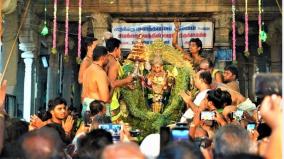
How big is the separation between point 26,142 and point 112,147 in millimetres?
778

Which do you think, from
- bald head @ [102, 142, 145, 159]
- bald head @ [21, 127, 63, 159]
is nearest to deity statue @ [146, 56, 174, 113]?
bald head @ [21, 127, 63, 159]

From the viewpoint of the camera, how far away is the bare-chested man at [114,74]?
7.30 meters

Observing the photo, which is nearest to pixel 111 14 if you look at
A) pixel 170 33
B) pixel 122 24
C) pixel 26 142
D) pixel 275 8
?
pixel 122 24

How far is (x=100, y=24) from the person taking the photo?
1306 centimetres

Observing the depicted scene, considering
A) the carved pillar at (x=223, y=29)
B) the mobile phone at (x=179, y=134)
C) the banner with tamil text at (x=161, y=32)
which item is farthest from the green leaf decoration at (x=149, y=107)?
the banner with tamil text at (x=161, y=32)

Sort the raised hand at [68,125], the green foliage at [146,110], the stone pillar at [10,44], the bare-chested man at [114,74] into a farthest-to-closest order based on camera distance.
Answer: the stone pillar at [10,44], the green foliage at [146,110], the bare-chested man at [114,74], the raised hand at [68,125]

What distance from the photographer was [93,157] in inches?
132

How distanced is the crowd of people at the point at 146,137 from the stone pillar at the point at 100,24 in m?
4.55

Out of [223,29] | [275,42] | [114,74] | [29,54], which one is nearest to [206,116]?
[114,74]

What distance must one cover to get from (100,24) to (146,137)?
8.74 meters

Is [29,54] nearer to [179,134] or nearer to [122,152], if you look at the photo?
[179,134]

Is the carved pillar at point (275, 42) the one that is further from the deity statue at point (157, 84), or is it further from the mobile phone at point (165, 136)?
the mobile phone at point (165, 136)

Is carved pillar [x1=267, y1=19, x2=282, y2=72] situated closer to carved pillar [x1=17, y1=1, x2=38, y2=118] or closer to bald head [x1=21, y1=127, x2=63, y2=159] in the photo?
carved pillar [x1=17, y1=1, x2=38, y2=118]

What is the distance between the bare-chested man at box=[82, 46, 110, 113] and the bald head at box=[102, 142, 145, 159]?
3.90m
